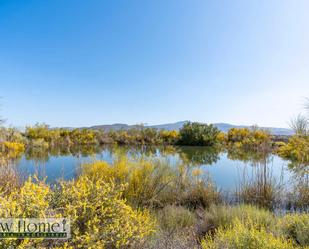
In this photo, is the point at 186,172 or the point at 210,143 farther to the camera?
the point at 210,143

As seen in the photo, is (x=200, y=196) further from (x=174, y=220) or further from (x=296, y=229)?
(x=296, y=229)

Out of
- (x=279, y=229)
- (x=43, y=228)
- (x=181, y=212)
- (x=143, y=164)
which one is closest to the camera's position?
(x=43, y=228)

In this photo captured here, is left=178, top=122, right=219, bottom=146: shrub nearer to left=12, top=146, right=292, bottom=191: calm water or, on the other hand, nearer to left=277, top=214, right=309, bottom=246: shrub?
left=12, top=146, right=292, bottom=191: calm water

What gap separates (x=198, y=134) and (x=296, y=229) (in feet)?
60.5

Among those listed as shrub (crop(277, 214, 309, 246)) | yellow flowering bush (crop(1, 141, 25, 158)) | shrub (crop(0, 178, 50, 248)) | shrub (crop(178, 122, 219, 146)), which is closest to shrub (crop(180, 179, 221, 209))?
shrub (crop(277, 214, 309, 246))

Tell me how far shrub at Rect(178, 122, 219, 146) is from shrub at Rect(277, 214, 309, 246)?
17977mm

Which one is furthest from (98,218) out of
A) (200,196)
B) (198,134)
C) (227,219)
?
(198,134)

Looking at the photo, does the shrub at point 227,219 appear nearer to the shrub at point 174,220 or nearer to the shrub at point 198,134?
the shrub at point 174,220

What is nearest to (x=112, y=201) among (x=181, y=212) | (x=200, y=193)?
(x=181, y=212)

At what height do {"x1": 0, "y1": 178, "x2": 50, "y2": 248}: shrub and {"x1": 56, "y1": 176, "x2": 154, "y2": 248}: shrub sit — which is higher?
{"x1": 0, "y1": 178, "x2": 50, "y2": 248}: shrub

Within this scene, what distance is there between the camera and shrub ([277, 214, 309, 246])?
2.28 meters

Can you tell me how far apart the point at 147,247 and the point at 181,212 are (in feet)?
4.98

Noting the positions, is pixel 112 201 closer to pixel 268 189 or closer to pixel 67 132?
pixel 268 189

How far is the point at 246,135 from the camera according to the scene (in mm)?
21578
